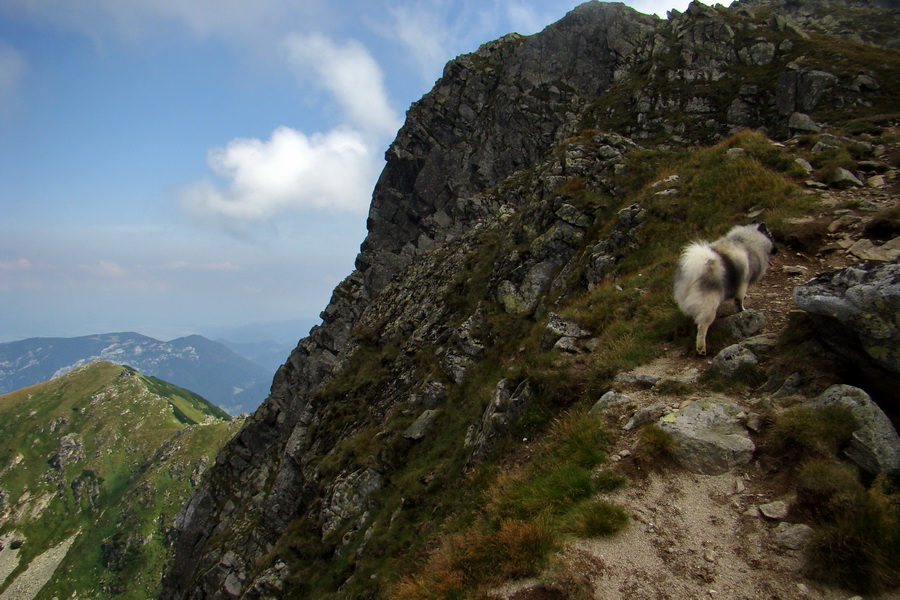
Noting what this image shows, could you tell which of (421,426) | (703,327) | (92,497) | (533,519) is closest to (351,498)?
(421,426)

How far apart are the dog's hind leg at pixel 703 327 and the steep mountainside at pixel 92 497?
173001mm

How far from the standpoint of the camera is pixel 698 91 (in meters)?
48.0

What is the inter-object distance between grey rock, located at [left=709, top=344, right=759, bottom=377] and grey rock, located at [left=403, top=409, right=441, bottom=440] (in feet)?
44.0

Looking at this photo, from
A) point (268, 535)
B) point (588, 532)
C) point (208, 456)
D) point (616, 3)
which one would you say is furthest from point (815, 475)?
point (208, 456)

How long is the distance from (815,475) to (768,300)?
624 centimetres

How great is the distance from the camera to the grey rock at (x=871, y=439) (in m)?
4.66

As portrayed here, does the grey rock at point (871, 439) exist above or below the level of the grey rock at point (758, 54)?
below

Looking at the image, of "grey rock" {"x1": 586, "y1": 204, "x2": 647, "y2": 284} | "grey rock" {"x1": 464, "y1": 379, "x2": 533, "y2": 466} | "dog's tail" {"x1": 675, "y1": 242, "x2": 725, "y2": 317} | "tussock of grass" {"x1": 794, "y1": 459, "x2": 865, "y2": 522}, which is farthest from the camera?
"grey rock" {"x1": 586, "y1": 204, "x2": 647, "y2": 284}

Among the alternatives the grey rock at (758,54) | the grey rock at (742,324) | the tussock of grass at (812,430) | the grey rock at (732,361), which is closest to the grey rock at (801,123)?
the grey rock at (758,54)

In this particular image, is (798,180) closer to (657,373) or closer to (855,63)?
(657,373)

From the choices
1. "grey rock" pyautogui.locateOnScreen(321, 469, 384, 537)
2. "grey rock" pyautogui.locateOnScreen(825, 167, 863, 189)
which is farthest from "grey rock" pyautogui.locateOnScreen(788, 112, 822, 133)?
"grey rock" pyautogui.locateOnScreen(321, 469, 384, 537)

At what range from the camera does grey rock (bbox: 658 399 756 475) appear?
5.95m

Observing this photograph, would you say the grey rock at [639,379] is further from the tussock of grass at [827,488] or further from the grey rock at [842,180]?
the grey rock at [842,180]

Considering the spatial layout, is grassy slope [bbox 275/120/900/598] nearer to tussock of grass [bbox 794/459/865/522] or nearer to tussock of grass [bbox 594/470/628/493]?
tussock of grass [bbox 594/470/628/493]
